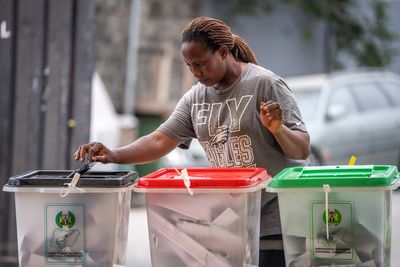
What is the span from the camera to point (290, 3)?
1872 centimetres

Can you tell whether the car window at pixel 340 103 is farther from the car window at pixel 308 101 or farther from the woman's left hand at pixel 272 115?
the woman's left hand at pixel 272 115

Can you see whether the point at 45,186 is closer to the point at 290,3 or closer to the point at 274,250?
the point at 274,250

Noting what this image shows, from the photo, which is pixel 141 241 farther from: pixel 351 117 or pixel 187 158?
pixel 351 117

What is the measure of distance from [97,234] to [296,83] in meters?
10.1

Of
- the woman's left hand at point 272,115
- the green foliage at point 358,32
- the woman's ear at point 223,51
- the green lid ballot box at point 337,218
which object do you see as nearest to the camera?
the green lid ballot box at point 337,218

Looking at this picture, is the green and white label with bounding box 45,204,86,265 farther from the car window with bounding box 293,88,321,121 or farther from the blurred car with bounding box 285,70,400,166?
the car window with bounding box 293,88,321,121

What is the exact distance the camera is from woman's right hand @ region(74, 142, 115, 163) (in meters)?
4.31

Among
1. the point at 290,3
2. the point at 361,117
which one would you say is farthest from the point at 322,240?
the point at 290,3

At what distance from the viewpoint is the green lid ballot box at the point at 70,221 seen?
3963 millimetres

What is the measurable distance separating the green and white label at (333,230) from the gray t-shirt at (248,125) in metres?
0.52

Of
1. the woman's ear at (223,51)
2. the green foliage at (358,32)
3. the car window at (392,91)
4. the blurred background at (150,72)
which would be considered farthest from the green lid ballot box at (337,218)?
the green foliage at (358,32)

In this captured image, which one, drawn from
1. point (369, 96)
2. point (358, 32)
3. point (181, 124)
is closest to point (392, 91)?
point (369, 96)

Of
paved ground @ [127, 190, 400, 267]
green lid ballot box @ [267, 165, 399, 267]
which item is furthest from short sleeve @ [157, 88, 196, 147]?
paved ground @ [127, 190, 400, 267]

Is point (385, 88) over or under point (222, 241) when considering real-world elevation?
over
